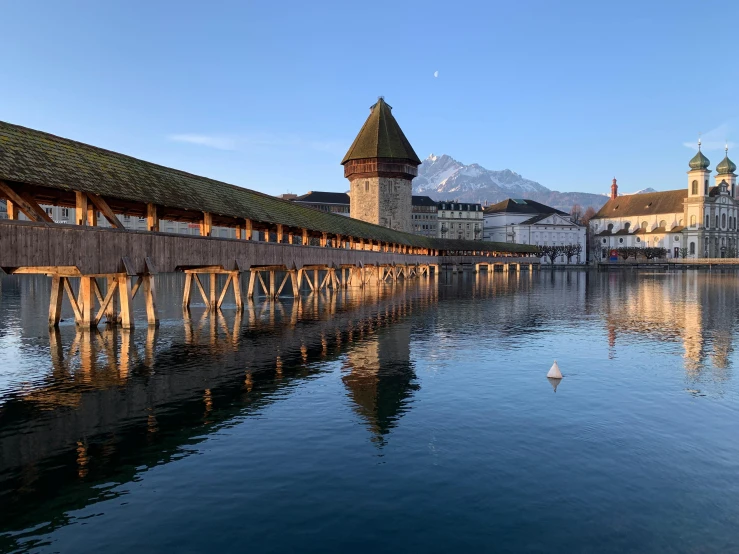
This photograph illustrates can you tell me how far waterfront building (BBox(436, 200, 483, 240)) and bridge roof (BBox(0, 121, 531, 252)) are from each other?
403ft

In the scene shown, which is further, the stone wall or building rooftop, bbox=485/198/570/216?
building rooftop, bbox=485/198/570/216

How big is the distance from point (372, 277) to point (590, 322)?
43267mm

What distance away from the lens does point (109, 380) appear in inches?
663

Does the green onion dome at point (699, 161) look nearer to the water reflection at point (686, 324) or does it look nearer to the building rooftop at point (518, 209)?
the building rooftop at point (518, 209)

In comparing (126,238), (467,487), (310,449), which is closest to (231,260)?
(126,238)

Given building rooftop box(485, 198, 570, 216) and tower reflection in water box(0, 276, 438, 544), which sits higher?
building rooftop box(485, 198, 570, 216)

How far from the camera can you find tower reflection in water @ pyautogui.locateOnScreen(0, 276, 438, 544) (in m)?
9.99

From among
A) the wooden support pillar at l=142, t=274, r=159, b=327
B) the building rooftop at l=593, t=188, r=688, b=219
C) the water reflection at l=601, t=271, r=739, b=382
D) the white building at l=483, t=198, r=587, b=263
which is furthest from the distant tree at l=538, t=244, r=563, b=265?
the wooden support pillar at l=142, t=274, r=159, b=327

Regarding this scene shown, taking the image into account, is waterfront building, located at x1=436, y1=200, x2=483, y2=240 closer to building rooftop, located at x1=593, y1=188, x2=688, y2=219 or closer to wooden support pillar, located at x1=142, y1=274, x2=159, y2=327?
building rooftop, located at x1=593, y1=188, x2=688, y2=219

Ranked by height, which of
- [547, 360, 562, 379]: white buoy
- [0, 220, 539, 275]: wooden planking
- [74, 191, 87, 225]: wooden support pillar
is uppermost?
[74, 191, 87, 225]: wooden support pillar

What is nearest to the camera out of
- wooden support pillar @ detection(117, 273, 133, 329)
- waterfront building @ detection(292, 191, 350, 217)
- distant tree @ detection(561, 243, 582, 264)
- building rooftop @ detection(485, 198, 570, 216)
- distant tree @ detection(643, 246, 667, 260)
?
wooden support pillar @ detection(117, 273, 133, 329)

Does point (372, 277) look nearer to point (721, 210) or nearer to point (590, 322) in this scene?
point (590, 322)

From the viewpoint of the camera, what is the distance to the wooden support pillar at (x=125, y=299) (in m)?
23.5

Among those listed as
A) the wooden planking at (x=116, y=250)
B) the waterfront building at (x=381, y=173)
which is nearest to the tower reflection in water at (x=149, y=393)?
the wooden planking at (x=116, y=250)
